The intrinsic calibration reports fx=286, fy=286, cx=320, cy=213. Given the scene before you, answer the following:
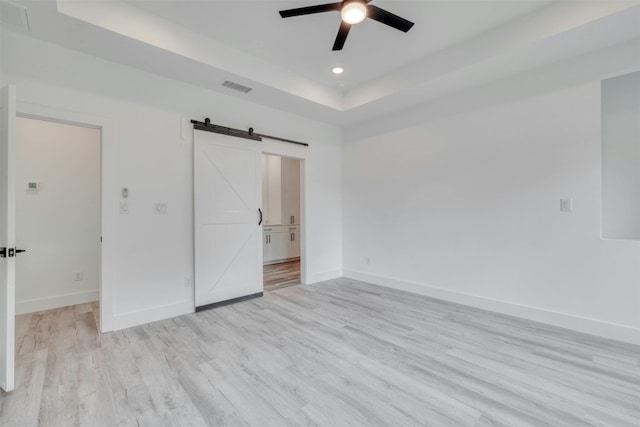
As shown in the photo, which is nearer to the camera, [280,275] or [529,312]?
[529,312]

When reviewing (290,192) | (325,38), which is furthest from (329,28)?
(290,192)

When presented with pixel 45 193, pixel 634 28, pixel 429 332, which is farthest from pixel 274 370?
pixel 634 28

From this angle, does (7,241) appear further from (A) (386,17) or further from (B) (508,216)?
(B) (508,216)

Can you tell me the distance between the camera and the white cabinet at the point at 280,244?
6.76m

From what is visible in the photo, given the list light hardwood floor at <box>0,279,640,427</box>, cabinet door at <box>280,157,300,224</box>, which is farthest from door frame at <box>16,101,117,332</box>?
cabinet door at <box>280,157,300,224</box>

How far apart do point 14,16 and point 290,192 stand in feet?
17.9

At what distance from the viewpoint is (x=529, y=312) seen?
330 cm

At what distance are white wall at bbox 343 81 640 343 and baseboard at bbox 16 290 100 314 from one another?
4276 mm

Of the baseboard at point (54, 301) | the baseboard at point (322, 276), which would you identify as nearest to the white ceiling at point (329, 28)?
the baseboard at point (322, 276)

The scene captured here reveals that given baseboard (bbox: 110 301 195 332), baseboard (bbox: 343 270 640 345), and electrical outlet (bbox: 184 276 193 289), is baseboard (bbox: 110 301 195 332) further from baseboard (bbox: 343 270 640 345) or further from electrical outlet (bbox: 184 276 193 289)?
baseboard (bbox: 343 270 640 345)

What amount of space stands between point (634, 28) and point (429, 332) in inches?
131

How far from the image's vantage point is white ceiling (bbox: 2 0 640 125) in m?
2.51

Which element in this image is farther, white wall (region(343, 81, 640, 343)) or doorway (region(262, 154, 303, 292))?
doorway (region(262, 154, 303, 292))

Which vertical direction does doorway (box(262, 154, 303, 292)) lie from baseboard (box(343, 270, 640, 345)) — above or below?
above
